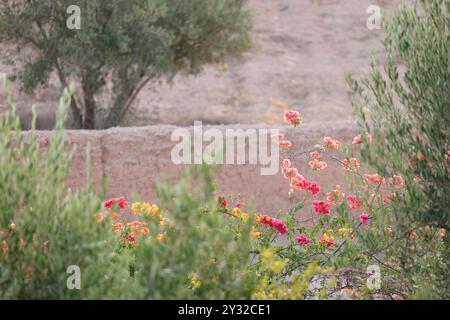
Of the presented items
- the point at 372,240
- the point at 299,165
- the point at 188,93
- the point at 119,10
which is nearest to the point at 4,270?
the point at 372,240

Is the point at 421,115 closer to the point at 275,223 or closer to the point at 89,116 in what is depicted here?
the point at 275,223

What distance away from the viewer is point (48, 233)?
3.62 meters

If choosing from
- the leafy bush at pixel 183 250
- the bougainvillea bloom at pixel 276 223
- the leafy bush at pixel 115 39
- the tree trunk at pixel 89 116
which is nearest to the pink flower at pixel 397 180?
the bougainvillea bloom at pixel 276 223

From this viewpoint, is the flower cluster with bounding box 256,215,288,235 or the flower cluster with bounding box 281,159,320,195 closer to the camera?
the flower cluster with bounding box 256,215,288,235

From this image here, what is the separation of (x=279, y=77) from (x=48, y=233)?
15.9m

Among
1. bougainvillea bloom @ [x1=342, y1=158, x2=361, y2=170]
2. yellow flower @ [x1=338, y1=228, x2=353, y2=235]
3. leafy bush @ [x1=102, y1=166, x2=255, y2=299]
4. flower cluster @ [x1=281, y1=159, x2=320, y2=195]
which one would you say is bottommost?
leafy bush @ [x1=102, y1=166, x2=255, y2=299]

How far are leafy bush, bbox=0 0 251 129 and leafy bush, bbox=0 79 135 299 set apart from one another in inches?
338

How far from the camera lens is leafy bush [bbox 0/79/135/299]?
357cm

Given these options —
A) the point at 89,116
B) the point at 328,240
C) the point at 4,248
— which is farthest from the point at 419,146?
the point at 89,116

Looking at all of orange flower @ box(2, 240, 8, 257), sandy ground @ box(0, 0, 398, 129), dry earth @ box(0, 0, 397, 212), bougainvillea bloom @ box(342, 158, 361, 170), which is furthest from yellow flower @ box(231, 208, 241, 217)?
sandy ground @ box(0, 0, 398, 129)

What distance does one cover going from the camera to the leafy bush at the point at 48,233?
3.57 metres

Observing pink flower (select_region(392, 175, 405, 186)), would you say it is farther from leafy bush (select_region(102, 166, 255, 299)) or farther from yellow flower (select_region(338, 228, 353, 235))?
leafy bush (select_region(102, 166, 255, 299))

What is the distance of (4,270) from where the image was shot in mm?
3666
